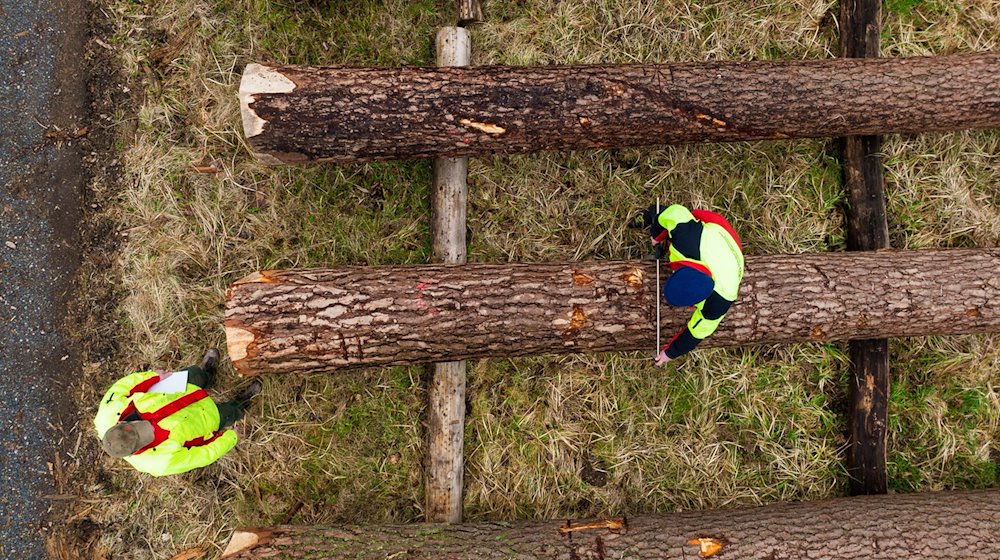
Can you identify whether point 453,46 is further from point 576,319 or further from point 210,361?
point 210,361

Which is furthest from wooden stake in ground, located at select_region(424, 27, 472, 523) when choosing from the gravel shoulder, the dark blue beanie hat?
the gravel shoulder

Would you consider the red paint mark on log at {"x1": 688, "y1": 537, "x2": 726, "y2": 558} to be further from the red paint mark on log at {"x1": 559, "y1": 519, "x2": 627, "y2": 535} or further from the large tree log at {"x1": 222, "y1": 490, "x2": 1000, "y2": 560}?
the red paint mark on log at {"x1": 559, "y1": 519, "x2": 627, "y2": 535}

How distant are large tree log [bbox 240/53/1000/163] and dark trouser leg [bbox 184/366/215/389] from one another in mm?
1605

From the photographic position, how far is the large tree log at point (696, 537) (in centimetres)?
349

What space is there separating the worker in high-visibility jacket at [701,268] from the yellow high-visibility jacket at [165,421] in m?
2.96

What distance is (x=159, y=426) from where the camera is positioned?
125 inches

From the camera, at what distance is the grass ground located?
13.4 feet

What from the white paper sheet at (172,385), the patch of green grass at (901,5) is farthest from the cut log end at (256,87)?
the patch of green grass at (901,5)

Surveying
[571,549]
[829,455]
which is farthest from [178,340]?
[829,455]

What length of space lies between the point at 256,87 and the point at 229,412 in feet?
7.31

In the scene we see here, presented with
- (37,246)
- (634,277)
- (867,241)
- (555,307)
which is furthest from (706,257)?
(37,246)

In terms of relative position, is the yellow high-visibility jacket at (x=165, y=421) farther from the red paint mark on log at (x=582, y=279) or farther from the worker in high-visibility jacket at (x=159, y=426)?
the red paint mark on log at (x=582, y=279)

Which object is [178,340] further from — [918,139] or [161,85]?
Result: [918,139]

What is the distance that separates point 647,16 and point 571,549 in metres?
3.88
